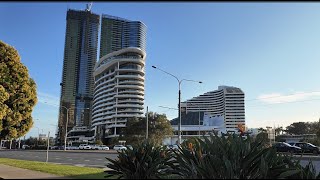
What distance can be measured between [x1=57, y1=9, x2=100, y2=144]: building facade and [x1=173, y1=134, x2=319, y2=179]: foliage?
140 m

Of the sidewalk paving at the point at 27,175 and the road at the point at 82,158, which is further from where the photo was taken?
the road at the point at 82,158

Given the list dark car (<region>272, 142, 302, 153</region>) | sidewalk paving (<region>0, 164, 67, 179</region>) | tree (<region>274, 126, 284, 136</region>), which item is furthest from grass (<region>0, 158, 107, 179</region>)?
tree (<region>274, 126, 284, 136</region>)

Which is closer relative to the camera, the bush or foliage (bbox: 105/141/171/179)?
the bush

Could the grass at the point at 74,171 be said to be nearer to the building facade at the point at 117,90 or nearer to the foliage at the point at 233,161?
the foliage at the point at 233,161

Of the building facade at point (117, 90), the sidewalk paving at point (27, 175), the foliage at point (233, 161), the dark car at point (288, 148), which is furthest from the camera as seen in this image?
the building facade at point (117, 90)

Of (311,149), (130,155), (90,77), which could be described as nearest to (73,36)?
(90,77)

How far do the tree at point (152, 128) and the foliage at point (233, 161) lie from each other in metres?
77.5

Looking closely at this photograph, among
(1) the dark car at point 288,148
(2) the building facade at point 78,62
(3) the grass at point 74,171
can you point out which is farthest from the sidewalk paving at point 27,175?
(2) the building facade at point 78,62

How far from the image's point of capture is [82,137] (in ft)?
595

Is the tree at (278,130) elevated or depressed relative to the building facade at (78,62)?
depressed

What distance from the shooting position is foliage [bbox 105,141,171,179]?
11.9m

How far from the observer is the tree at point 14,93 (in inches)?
872

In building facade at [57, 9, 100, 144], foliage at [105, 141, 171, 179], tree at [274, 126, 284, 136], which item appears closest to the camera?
foliage at [105, 141, 171, 179]

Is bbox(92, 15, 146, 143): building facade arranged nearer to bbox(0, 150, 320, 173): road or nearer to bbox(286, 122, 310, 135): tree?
bbox(286, 122, 310, 135): tree
